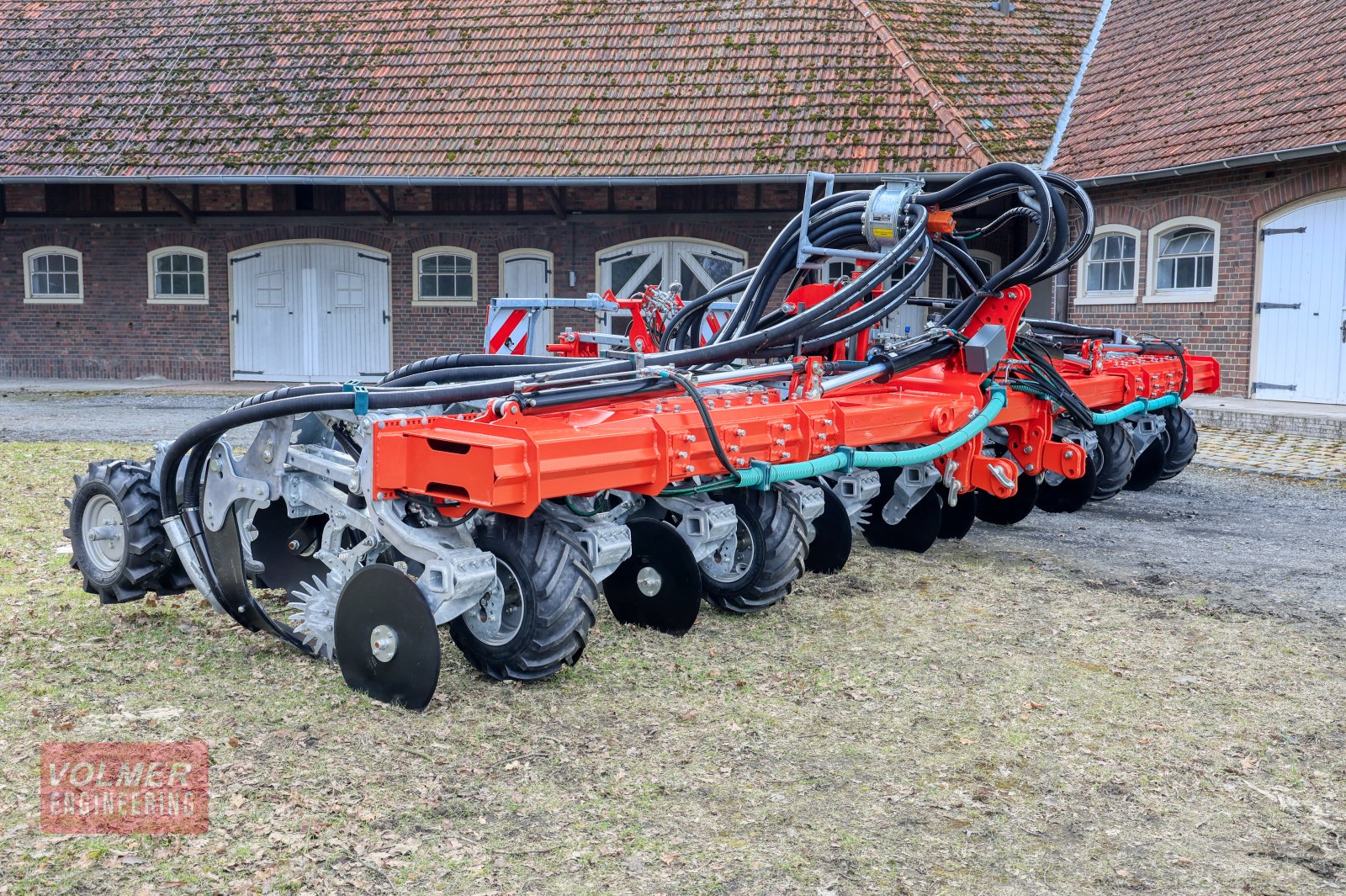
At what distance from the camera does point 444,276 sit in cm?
1891

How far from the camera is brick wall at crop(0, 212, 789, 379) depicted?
18.4 metres

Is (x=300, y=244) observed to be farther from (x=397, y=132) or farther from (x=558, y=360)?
(x=558, y=360)

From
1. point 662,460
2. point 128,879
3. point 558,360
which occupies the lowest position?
point 128,879

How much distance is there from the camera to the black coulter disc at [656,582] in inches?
203

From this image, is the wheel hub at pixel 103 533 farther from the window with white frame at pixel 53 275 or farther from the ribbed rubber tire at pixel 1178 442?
the window with white frame at pixel 53 275

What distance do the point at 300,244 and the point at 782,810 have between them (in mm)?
17164

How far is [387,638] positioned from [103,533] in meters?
1.65

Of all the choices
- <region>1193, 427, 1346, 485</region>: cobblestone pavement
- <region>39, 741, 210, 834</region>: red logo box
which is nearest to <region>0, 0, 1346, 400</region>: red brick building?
<region>1193, 427, 1346, 485</region>: cobblestone pavement

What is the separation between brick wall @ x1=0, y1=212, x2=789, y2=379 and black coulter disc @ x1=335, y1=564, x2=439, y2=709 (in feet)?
46.5

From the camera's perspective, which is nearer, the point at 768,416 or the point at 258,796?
the point at 258,796

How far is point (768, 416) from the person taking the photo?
5.23 metres

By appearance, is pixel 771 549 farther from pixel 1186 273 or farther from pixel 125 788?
pixel 1186 273

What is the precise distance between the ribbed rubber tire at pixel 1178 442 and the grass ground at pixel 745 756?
3660mm

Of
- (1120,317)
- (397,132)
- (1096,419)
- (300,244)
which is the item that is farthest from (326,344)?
(1096,419)
